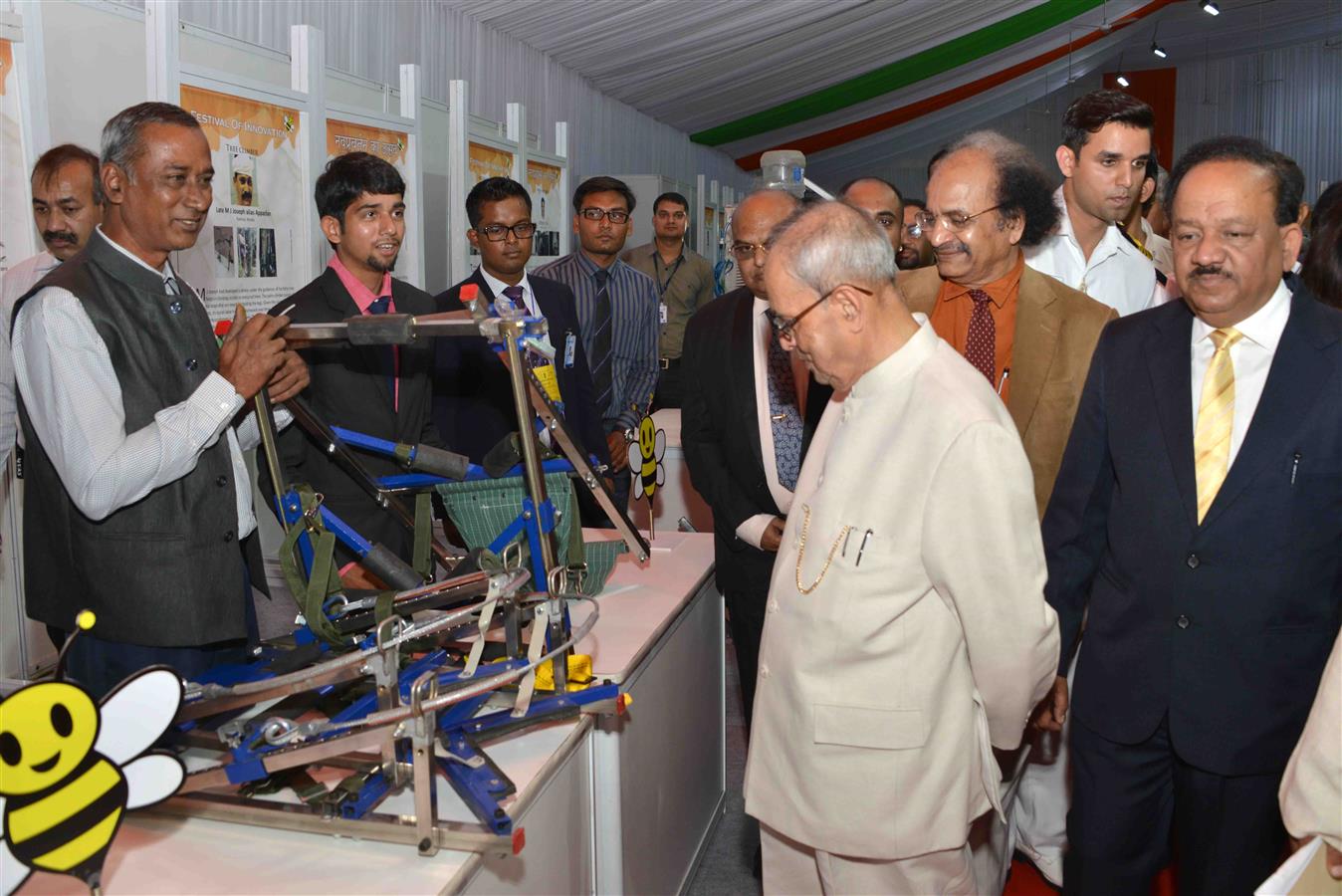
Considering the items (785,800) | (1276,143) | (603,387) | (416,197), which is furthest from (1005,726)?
(1276,143)

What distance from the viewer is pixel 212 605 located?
6.20ft

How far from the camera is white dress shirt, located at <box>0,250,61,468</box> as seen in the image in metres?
2.48

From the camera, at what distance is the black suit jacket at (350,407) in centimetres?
235

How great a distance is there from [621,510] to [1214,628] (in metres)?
1.13

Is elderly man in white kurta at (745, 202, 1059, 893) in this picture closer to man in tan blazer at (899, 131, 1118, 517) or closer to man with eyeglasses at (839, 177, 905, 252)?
man in tan blazer at (899, 131, 1118, 517)

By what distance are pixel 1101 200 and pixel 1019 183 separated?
517 millimetres

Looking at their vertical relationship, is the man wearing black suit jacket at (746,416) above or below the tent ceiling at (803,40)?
below

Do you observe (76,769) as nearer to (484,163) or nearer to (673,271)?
(484,163)

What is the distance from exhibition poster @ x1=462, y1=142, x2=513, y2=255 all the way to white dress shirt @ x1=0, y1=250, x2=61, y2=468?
2462 mm

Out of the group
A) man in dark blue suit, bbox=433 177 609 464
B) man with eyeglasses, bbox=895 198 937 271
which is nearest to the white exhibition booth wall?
man in dark blue suit, bbox=433 177 609 464

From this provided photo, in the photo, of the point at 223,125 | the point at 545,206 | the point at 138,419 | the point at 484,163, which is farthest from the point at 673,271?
the point at 138,419

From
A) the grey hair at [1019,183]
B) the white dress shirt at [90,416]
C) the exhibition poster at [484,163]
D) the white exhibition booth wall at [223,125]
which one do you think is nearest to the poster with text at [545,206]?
the exhibition poster at [484,163]

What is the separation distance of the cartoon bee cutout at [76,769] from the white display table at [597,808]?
209 millimetres

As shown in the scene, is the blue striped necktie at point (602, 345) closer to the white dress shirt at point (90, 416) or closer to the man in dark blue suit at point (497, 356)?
the man in dark blue suit at point (497, 356)
